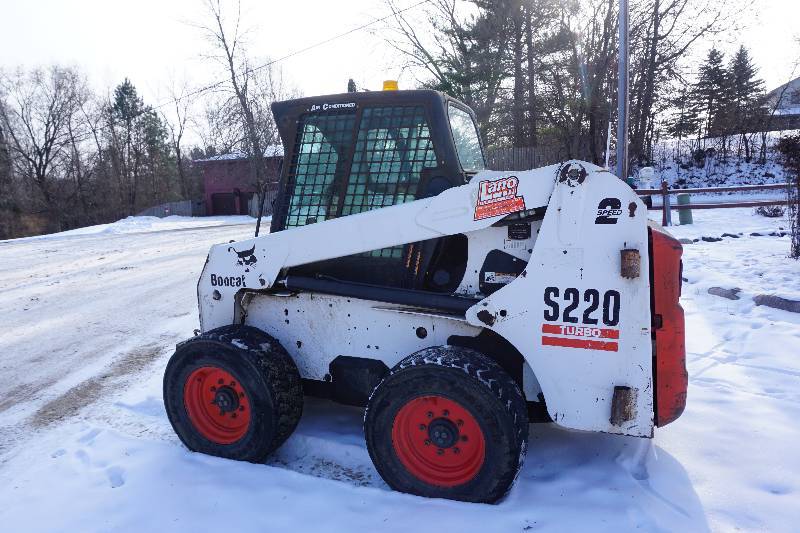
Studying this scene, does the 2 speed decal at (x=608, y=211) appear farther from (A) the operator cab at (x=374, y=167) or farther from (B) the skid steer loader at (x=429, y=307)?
(A) the operator cab at (x=374, y=167)

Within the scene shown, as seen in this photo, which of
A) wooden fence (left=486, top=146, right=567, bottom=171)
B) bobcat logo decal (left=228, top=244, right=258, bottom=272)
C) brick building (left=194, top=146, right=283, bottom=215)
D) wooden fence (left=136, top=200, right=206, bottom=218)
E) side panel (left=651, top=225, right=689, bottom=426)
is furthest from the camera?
brick building (left=194, top=146, right=283, bottom=215)

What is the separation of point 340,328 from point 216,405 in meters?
0.89

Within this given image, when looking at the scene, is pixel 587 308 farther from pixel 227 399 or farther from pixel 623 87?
pixel 623 87

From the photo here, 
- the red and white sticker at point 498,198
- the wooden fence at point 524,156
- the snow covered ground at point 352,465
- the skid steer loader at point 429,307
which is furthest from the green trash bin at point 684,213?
the red and white sticker at point 498,198

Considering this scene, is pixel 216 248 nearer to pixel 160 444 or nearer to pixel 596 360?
pixel 160 444

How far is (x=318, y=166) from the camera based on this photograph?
3428 millimetres

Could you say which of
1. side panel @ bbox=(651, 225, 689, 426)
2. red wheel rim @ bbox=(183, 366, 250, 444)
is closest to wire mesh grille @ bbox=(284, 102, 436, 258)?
red wheel rim @ bbox=(183, 366, 250, 444)

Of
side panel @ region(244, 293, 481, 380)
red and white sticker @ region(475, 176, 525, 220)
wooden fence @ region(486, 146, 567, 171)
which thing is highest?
wooden fence @ region(486, 146, 567, 171)

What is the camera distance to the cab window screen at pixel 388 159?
10.4ft

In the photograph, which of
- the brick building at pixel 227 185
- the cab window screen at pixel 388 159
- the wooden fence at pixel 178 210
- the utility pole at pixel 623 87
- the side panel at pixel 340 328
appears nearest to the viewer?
the side panel at pixel 340 328

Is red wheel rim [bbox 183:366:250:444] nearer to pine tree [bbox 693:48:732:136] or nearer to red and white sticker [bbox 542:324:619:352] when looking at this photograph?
red and white sticker [bbox 542:324:619:352]

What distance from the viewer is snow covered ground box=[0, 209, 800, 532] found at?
2.54 metres

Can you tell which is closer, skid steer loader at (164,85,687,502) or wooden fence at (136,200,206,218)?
skid steer loader at (164,85,687,502)

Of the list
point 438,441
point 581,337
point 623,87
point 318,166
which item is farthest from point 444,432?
point 623,87
